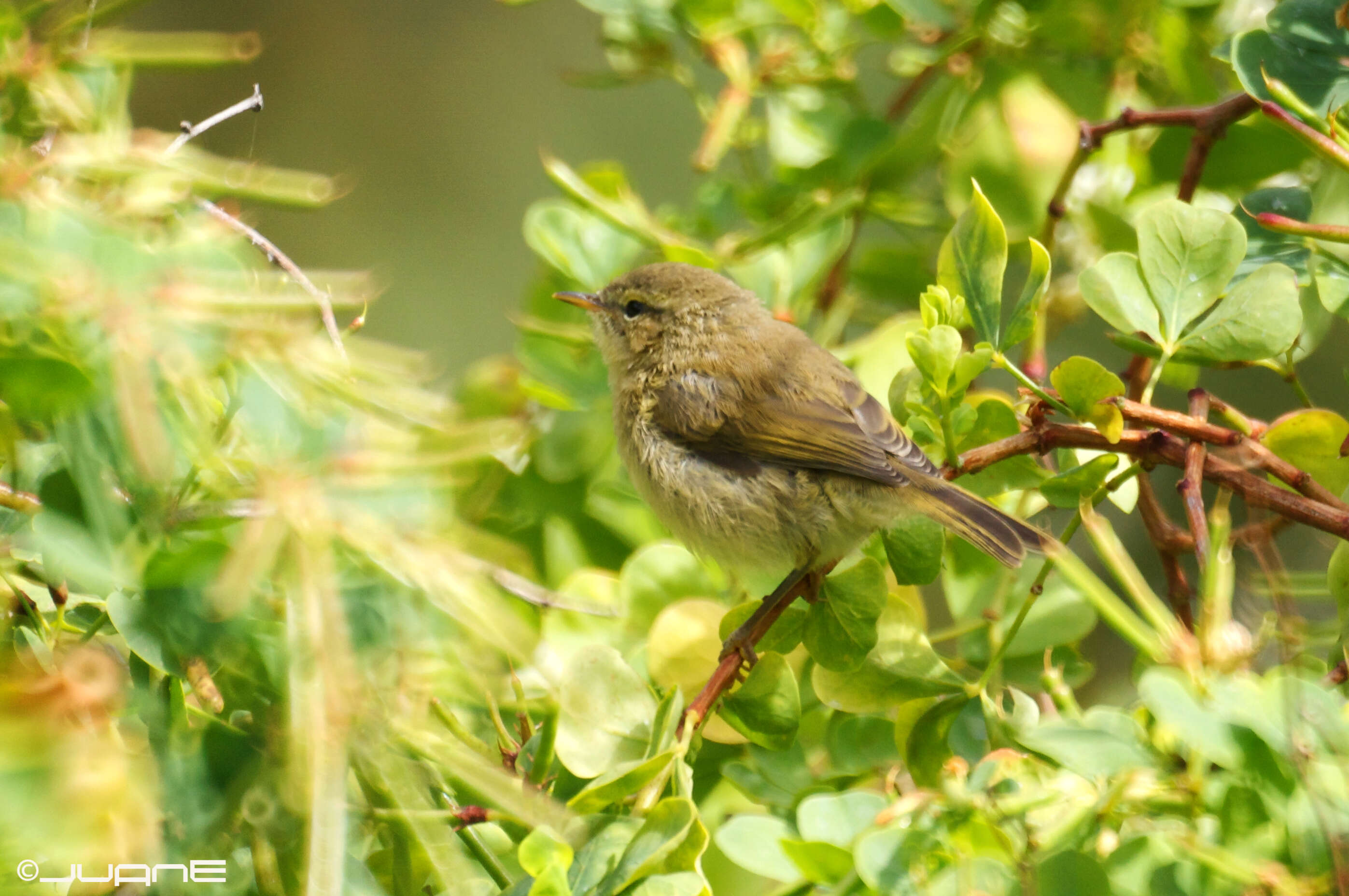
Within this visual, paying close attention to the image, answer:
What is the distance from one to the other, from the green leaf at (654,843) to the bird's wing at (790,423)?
1.09m

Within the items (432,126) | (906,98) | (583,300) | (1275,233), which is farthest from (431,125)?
(1275,233)

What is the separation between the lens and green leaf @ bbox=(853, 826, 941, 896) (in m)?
1.03

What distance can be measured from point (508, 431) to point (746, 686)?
0.63 meters

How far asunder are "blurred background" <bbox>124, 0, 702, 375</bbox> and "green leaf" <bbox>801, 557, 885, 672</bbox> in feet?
11.6

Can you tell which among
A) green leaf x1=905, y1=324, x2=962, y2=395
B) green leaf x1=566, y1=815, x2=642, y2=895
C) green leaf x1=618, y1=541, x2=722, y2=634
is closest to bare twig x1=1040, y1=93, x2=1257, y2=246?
green leaf x1=905, y1=324, x2=962, y2=395

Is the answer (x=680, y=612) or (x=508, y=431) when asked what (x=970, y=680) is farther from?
(x=508, y=431)

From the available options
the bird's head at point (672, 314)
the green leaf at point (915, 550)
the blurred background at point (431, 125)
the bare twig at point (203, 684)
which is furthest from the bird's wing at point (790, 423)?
the blurred background at point (431, 125)

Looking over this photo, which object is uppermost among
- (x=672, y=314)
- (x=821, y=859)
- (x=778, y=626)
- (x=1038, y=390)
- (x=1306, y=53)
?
(x=1306, y=53)

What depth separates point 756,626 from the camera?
5.35ft

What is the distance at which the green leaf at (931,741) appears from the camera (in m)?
1.41

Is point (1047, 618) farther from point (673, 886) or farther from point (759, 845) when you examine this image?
point (673, 886)

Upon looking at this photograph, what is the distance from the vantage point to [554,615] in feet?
6.34

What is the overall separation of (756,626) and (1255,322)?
2.51ft

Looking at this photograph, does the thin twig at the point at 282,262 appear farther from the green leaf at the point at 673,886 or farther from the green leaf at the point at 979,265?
the green leaf at the point at 979,265
